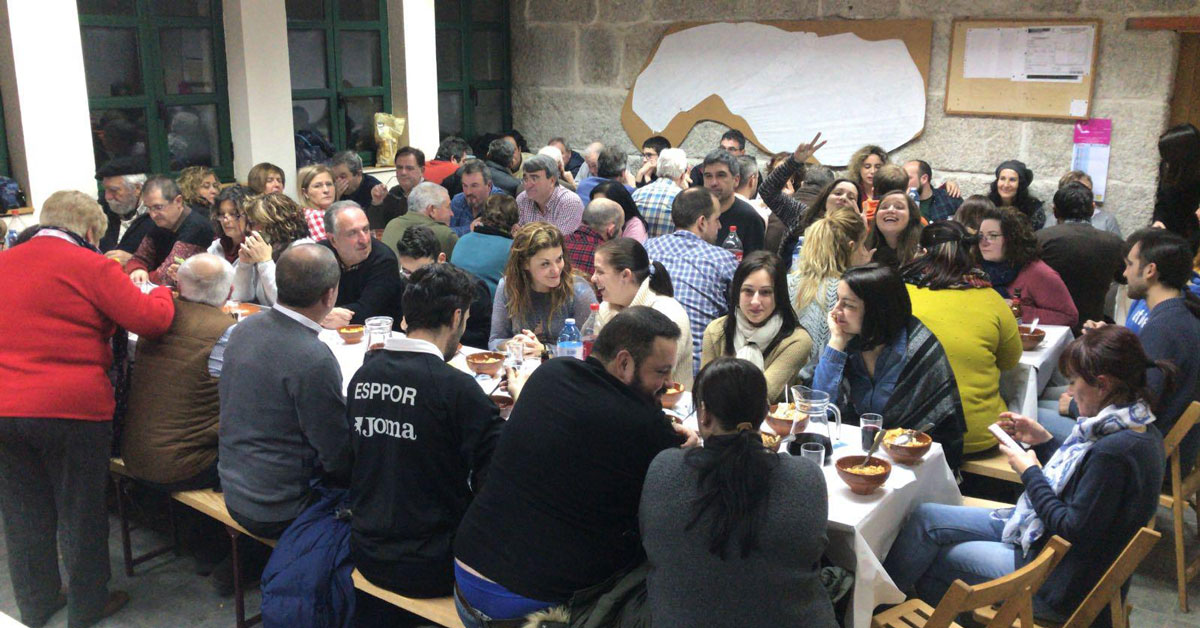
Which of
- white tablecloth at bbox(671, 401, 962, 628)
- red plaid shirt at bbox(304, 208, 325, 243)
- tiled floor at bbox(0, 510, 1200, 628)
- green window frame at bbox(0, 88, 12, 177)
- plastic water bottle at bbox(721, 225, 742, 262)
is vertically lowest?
tiled floor at bbox(0, 510, 1200, 628)

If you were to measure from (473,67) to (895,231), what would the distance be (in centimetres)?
609

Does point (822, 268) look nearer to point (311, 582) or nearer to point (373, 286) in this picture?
point (373, 286)

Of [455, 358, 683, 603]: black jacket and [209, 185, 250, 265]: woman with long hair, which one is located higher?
[209, 185, 250, 265]: woman with long hair

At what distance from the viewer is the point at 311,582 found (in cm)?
315

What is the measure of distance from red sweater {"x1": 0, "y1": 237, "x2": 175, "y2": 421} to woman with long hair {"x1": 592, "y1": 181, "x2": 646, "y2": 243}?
3.16m

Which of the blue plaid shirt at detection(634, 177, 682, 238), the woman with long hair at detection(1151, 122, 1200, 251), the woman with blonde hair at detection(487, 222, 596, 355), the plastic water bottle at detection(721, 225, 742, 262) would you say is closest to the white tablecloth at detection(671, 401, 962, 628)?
the woman with blonde hair at detection(487, 222, 596, 355)

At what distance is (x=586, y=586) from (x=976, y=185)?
21.0 feet

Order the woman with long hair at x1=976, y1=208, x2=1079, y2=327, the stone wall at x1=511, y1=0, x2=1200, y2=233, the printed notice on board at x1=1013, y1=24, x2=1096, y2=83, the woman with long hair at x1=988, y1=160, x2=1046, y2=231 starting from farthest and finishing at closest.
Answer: the printed notice on board at x1=1013, y1=24, x2=1096, y2=83
the stone wall at x1=511, y1=0, x2=1200, y2=233
the woman with long hair at x1=988, y1=160, x2=1046, y2=231
the woman with long hair at x1=976, y1=208, x2=1079, y2=327

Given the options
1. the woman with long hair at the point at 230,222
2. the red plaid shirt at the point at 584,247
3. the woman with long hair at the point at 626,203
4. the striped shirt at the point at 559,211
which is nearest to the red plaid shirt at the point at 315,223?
the woman with long hair at the point at 230,222

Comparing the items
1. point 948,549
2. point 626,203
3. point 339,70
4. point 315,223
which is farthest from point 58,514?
point 339,70

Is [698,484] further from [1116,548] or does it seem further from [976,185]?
[976,185]

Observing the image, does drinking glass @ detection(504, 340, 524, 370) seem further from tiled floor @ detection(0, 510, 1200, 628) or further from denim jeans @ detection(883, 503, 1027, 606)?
denim jeans @ detection(883, 503, 1027, 606)

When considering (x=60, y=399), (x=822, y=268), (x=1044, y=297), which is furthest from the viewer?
(x=1044, y=297)

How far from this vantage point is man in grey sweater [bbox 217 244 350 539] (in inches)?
131
